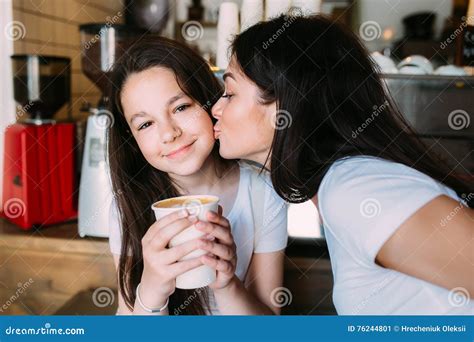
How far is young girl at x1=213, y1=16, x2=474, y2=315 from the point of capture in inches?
20.8

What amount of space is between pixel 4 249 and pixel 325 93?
2.25 ft

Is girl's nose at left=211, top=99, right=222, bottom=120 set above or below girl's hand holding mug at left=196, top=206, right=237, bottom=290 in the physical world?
above

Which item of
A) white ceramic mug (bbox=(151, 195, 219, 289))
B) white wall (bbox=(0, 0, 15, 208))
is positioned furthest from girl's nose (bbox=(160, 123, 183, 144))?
white wall (bbox=(0, 0, 15, 208))

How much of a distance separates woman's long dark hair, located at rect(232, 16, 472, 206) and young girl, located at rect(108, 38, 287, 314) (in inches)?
6.1

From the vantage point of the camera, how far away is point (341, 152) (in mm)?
633

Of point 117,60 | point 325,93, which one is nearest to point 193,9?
point 117,60

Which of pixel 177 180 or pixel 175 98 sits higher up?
pixel 175 98

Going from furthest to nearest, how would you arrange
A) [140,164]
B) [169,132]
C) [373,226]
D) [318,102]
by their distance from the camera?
[140,164]
[169,132]
[318,102]
[373,226]

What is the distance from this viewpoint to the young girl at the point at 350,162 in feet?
1.73

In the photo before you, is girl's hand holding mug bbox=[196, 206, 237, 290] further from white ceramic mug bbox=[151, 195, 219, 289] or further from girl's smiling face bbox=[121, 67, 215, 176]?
girl's smiling face bbox=[121, 67, 215, 176]

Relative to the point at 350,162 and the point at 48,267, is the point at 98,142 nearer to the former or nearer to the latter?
the point at 48,267

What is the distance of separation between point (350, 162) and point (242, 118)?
0.17m

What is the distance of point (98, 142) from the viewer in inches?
A: 38.0

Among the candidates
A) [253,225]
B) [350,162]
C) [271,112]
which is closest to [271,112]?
[271,112]
